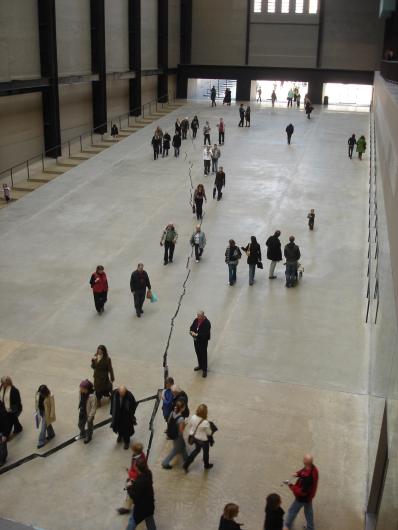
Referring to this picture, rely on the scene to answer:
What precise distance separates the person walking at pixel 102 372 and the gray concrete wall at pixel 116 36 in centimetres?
2968

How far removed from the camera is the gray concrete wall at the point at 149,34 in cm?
4106

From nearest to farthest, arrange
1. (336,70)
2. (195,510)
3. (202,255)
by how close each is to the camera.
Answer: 1. (195,510)
2. (202,255)
3. (336,70)

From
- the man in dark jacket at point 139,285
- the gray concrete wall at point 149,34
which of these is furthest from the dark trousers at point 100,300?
the gray concrete wall at point 149,34

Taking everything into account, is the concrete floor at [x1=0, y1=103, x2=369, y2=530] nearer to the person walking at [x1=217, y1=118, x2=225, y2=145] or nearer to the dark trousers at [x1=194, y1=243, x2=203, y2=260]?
the dark trousers at [x1=194, y1=243, x2=203, y2=260]

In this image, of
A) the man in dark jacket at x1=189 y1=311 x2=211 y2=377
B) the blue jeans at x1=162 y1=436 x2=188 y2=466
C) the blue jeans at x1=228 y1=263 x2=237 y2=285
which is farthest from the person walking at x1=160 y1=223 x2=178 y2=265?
the blue jeans at x1=162 y1=436 x2=188 y2=466

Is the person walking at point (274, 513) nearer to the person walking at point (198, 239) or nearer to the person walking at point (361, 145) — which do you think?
the person walking at point (198, 239)

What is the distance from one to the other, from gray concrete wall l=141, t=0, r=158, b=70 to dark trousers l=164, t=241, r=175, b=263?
28.9 meters

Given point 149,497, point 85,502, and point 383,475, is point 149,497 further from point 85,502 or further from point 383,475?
point 383,475

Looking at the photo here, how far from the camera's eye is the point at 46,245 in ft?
59.2

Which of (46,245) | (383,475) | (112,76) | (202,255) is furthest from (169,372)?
(112,76)

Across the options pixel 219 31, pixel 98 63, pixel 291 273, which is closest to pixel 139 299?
pixel 291 273

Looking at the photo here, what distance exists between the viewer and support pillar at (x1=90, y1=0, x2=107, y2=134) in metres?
32.6

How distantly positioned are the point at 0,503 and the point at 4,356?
426cm

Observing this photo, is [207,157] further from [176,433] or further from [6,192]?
[176,433]
